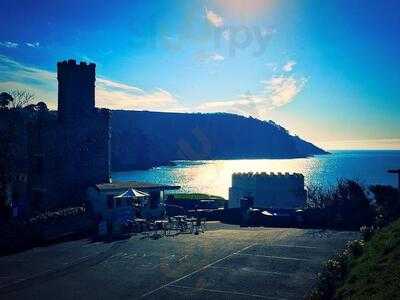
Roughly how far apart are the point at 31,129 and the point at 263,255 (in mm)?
26881

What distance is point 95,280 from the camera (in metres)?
18.4

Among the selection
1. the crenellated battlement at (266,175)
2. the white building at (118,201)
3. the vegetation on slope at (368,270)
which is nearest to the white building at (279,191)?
the crenellated battlement at (266,175)

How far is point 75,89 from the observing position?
4062 cm

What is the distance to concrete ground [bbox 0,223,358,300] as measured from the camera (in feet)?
54.5

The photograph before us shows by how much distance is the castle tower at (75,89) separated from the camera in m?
40.2

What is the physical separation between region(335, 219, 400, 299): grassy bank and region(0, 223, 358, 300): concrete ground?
7.10 ft

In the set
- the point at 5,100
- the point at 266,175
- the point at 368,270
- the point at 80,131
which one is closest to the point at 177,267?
the point at 368,270

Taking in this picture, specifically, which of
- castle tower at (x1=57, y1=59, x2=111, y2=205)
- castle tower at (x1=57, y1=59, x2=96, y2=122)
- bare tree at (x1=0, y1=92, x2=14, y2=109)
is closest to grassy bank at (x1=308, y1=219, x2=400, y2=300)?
castle tower at (x1=57, y1=59, x2=111, y2=205)

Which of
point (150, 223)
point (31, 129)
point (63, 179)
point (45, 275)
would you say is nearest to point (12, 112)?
point (31, 129)

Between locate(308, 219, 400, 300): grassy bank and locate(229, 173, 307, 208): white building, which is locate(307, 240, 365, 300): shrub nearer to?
locate(308, 219, 400, 300): grassy bank

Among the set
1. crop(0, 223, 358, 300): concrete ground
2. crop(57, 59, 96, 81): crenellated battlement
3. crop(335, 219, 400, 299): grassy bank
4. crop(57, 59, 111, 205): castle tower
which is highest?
crop(57, 59, 96, 81): crenellated battlement

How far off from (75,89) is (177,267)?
25.5 metres

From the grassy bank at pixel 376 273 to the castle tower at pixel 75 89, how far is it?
29528mm

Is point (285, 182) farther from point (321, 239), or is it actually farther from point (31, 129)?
point (31, 129)
